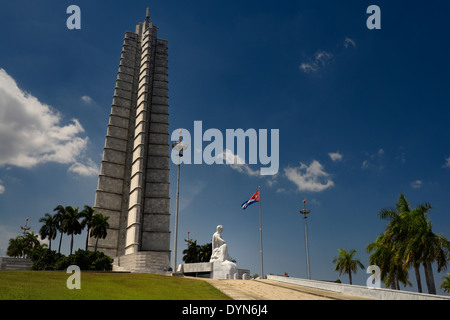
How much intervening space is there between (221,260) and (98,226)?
24036mm

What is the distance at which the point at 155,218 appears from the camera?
53469 mm

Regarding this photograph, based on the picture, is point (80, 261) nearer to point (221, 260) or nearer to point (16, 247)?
point (221, 260)

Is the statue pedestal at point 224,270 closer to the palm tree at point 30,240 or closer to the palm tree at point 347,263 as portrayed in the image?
the palm tree at point 347,263

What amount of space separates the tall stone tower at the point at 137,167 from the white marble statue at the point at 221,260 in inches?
563

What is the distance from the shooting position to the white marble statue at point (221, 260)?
30.1 m

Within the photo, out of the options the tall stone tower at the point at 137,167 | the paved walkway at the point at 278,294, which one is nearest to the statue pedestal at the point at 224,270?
the paved walkway at the point at 278,294

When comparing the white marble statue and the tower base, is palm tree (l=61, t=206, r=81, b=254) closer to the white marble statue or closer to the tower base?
the tower base

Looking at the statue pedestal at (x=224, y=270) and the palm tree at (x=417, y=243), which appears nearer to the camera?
the palm tree at (x=417, y=243)

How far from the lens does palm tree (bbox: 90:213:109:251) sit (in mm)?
48041

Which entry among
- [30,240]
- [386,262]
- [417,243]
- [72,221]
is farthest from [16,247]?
[417,243]
